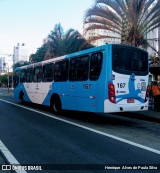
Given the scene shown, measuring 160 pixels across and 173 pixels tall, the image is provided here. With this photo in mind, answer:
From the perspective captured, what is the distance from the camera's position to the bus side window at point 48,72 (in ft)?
54.3

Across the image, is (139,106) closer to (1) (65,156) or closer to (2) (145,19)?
(1) (65,156)

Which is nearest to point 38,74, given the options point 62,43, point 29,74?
point 29,74

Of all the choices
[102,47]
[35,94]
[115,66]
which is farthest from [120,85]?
[35,94]

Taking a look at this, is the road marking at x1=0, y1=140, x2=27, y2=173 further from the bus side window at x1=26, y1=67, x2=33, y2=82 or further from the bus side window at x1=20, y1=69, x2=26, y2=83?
the bus side window at x1=20, y1=69, x2=26, y2=83

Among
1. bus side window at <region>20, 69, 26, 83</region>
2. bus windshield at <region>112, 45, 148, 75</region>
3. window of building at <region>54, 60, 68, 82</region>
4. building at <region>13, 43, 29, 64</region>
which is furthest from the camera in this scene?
building at <region>13, 43, 29, 64</region>

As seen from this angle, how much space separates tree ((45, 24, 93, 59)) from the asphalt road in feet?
82.5

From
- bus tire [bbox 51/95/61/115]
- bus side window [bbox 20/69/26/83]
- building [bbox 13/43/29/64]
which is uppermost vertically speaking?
building [bbox 13/43/29/64]

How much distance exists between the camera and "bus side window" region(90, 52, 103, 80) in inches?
469

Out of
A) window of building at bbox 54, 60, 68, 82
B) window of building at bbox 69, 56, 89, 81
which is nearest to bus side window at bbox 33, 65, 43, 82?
window of building at bbox 54, 60, 68, 82

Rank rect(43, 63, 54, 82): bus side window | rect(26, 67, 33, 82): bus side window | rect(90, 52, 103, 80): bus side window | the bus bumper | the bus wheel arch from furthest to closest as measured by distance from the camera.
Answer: rect(26, 67, 33, 82): bus side window < rect(43, 63, 54, 82): bus side window < the bus wheel arch < rect(90, 52, 103, 80): bus side window < the bus bumper

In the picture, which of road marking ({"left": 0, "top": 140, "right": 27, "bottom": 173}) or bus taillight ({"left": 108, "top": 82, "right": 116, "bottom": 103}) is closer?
road marking ({"left": 0, "top": 140, "right": 27, "bottom": 173})

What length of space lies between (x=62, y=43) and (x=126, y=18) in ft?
62.6

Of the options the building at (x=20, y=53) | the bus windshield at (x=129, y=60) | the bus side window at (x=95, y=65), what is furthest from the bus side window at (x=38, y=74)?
the building at (x=20, y=53)

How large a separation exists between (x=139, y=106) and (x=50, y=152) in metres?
5.76
